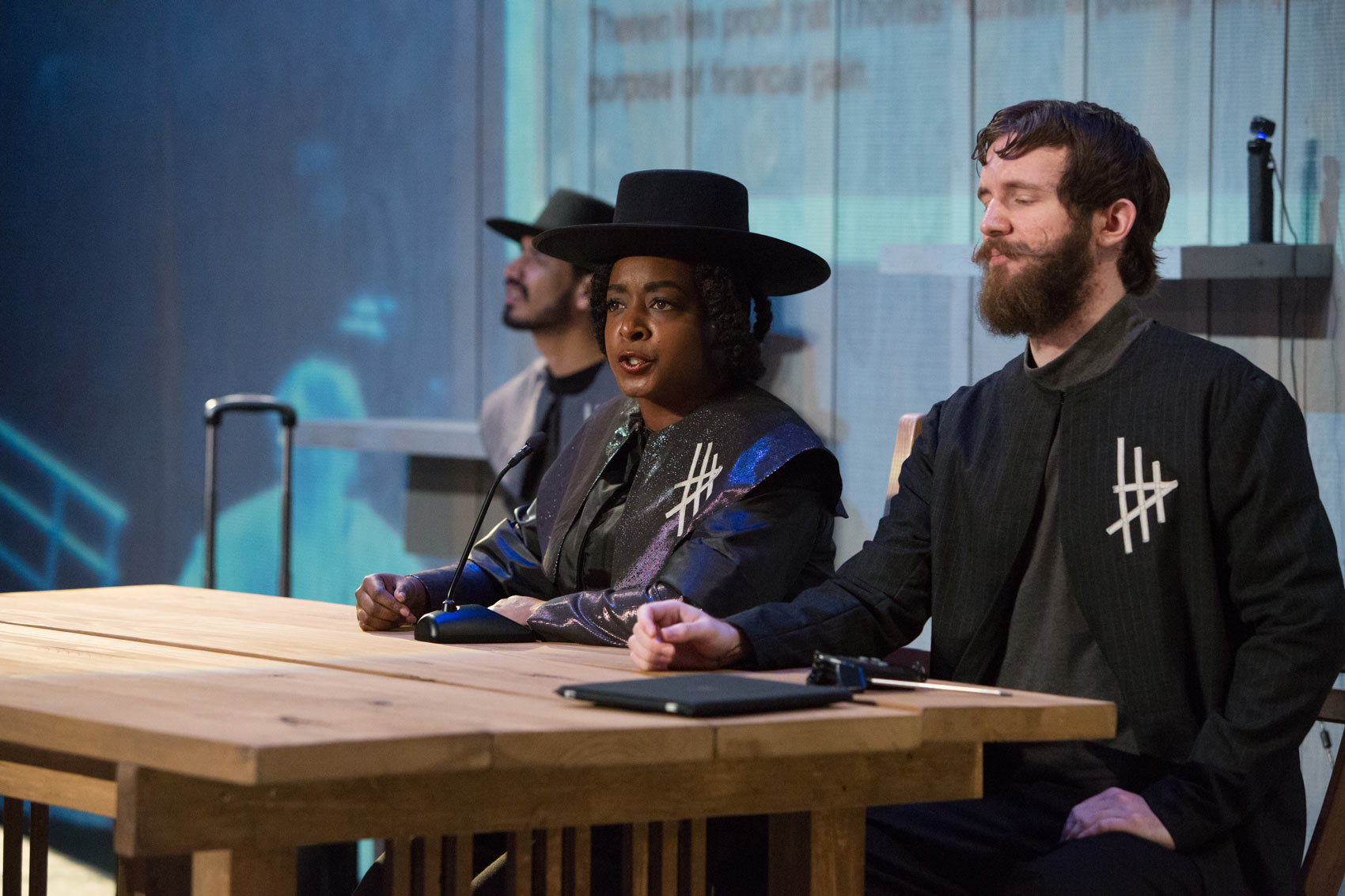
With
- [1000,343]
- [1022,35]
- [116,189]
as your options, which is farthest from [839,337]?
[116,189]

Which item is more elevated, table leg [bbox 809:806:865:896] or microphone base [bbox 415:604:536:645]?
microphone base [bbox 415:604:536:645]

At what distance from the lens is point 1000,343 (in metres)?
3.01

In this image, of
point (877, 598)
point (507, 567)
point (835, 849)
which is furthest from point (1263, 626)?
point (507, 567)

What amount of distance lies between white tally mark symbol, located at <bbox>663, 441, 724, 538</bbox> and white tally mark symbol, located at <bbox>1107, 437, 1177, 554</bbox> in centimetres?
60

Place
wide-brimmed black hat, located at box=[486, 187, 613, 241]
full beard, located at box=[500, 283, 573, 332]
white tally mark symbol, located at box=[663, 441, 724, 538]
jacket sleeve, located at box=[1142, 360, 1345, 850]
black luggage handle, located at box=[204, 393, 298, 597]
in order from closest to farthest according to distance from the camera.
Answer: jacket sleeve, located at box=[1142, 360, 1345, 850] < white tally mark symbol, located at box=[663, 441, 724, 538] < wide-brimmed black hat, located at box=[486, 187, 613, 241] < full beard, located at box=[500, 283, 573, 332] < black luggage handle, located at box=[204, 393, 298, 597]

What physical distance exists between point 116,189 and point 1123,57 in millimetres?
3469

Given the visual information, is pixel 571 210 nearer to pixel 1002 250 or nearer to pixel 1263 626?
pixel 1002 250

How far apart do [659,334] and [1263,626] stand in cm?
100

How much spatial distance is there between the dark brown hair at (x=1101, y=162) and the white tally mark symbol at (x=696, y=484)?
0.62m

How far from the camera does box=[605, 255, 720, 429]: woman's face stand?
2318 millimetres

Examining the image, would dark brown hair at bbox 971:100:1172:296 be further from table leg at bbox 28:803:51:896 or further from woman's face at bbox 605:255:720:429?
table leg at bbox 28:803:51:896

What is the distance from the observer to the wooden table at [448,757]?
1222 mm

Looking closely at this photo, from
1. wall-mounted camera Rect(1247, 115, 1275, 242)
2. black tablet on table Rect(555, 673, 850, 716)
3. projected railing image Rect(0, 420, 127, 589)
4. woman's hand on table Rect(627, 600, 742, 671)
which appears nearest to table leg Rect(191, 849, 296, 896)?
black tablet on table Rect(555, 673, 850, 716)

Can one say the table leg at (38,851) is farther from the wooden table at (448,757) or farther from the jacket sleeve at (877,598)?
the jacket sleeve at (877,598)
